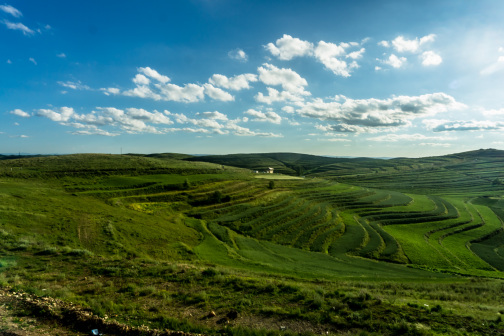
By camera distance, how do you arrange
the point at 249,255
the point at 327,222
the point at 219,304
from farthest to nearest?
the point at 327,222 → the point at 249,255 → the point at 219,304

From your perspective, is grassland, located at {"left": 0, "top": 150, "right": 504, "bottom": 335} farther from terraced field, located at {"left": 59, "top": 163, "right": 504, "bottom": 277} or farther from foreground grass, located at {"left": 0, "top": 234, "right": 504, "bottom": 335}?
terraced field, located at {"left": 59, "top": 163, "right": 504, "bottom": 277}

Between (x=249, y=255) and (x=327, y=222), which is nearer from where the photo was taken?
(x=249, y=255)

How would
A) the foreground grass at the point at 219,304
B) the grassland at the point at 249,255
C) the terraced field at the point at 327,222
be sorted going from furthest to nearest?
the terraced field at the point at 327,222 < the grassland at the point at 249,255 < the foreground grass at the point at 219,304

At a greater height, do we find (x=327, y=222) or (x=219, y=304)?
(x=219, y=304)

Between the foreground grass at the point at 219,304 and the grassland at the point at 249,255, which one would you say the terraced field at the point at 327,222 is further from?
the foreground grass at the point at 219,304

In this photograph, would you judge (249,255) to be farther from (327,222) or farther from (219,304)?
(327,222)

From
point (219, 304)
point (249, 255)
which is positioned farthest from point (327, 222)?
point (219, 304)

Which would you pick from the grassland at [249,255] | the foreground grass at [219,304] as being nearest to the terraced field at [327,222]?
the grassland at [249,255]

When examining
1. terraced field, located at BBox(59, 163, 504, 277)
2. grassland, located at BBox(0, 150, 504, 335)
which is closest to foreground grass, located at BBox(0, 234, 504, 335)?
grassland, located at BBox(0, 150, 504, 335)
